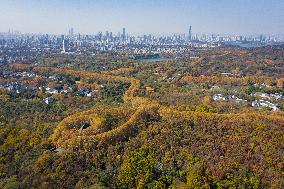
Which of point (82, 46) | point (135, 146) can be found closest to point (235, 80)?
point (135, 146)

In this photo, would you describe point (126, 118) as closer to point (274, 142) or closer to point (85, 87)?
point (274, 142)

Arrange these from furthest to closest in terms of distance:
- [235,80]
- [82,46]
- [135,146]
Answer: [82,46] < [235,80] < [135,146]

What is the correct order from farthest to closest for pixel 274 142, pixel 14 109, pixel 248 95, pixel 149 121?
pixel 248 95 → pixel 14 109 → pixel 149 121 → pixel 274 142

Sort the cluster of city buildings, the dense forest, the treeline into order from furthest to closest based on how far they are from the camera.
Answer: the cluster of city buildings
the treeline
the dense forest

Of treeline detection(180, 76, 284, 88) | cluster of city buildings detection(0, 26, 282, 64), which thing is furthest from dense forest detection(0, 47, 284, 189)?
cluster of city buildings detection(0, 26, 282, 64)

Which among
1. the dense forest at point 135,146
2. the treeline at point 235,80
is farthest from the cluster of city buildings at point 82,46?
the dense forest at point 135,146

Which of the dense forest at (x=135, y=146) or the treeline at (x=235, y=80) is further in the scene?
the treeline at (x=235, y=80)

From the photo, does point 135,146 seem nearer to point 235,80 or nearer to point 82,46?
point 235,80

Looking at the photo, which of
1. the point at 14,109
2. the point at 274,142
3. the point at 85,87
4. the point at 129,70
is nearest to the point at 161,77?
the point at 129,70

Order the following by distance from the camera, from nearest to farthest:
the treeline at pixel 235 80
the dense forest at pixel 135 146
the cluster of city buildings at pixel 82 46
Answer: the dense forest at pixel 135 146, the treeline at pixel 235 80, the cluster of city buildings at pixel 82 46

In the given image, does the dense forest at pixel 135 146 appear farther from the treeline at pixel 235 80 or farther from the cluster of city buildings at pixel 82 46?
the cluster of city buildings at pixel 82 46

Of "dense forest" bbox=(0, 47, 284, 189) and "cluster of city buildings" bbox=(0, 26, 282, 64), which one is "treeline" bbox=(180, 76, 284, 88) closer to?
"dense forest" bbox=(0, 47, 284, 189)
